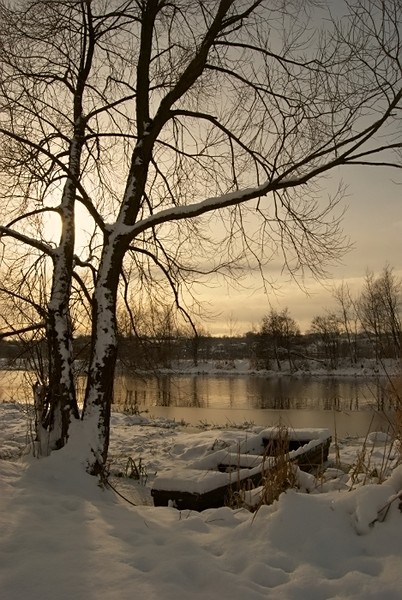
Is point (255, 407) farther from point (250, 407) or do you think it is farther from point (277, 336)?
point (277, 336)

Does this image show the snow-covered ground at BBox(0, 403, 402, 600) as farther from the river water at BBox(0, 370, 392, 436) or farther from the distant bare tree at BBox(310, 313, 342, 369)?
the distant bare tree at BBox(310, 313, 342, 369)

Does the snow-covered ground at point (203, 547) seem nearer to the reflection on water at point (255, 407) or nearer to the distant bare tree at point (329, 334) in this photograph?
the reflection on water at point (255, 407)

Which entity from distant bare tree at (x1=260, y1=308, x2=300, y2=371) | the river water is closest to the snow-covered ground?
the river water

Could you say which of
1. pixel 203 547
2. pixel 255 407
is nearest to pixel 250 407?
pixel 255 407

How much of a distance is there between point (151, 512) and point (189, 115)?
4.92m

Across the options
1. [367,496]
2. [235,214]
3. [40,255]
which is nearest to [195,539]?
[367,496]

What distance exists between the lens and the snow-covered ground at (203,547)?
2.57 meters

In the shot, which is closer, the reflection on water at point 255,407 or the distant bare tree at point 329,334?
the reflection on water at point 255,407

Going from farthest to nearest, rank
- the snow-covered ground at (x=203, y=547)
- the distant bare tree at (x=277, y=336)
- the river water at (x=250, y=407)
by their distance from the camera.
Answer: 1. the distant bare tree at (x=277, y=336)
2. the river water at (x=250, y=407)
3. the snow-covered ground at (x=203, y=547)

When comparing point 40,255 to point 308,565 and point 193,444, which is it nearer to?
point 193,444

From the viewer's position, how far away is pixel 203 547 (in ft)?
10.3

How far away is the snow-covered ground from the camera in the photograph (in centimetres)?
257

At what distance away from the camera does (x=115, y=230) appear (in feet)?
20.3

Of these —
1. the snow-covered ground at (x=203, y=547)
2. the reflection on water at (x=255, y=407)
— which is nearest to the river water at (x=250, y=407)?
the reflection on water at (x=255, y=407)
